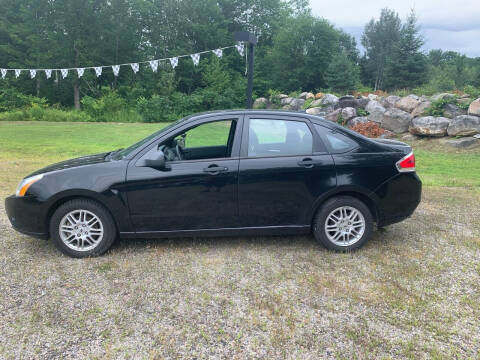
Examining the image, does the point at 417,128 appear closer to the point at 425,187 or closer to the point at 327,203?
the point at 425,187

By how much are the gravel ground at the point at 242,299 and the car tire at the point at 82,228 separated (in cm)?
13

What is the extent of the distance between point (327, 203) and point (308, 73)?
123 feet

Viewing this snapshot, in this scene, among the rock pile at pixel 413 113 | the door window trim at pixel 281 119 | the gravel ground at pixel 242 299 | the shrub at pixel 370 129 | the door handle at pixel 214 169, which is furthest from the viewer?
the shrub at pixel 370 129

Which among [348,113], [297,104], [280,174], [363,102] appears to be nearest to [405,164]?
[280,174]

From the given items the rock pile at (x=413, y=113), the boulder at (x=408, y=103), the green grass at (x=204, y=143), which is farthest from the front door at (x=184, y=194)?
the boulder at (x=408, y=103)

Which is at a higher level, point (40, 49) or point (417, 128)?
point (40, 49)

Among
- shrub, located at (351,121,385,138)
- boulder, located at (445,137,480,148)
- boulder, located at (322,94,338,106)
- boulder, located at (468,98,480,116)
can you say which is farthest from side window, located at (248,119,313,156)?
boulder, located at (322,94,338,106)

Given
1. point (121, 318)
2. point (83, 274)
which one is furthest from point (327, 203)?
point (83, 274)

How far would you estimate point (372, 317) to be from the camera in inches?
115

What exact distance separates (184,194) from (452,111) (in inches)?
557

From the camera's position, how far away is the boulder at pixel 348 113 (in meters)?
17.4

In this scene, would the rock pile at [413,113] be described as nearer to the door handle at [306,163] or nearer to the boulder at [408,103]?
the boulder at [408,103]

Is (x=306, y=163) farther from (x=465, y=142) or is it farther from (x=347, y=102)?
(x=347, y=102)

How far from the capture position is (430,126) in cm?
1394
